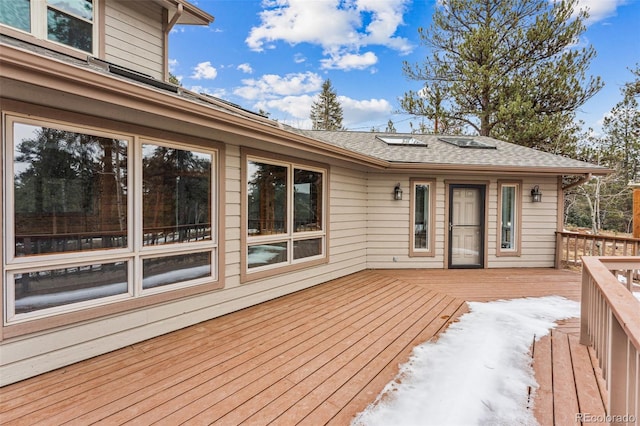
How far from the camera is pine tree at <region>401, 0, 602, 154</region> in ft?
33.1

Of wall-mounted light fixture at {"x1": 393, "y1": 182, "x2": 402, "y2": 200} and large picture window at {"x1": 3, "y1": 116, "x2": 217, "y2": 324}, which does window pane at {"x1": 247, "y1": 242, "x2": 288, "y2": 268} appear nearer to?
large picture window at {"x1": 3, "y1": 116, "x2": 217, "y2": 324}

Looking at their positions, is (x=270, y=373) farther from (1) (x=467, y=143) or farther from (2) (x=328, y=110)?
(2) (x=328, y=110)

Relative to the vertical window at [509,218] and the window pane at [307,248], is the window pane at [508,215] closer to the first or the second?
the vertical window at [509,218]

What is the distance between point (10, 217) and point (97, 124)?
93 cm

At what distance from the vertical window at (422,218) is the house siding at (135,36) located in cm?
520

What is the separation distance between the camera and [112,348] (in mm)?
2650

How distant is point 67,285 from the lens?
2.48m

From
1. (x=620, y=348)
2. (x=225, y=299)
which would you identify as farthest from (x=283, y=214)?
(x=620, y=348)

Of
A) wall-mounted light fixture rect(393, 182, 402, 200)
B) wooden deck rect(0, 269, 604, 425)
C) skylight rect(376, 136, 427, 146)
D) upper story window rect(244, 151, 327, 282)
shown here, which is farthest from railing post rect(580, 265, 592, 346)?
skylight rect(376, 136, 427, 146)

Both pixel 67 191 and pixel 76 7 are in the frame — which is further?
pixel 76 7

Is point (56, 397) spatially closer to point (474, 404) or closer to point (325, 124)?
point (474, 404)

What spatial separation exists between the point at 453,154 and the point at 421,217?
1.64 m

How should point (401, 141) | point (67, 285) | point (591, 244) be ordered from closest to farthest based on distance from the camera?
point (67, 285)
point (591, 244)
point (401, 141)

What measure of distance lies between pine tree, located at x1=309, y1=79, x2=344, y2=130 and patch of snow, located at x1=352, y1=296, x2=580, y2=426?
2321cm
